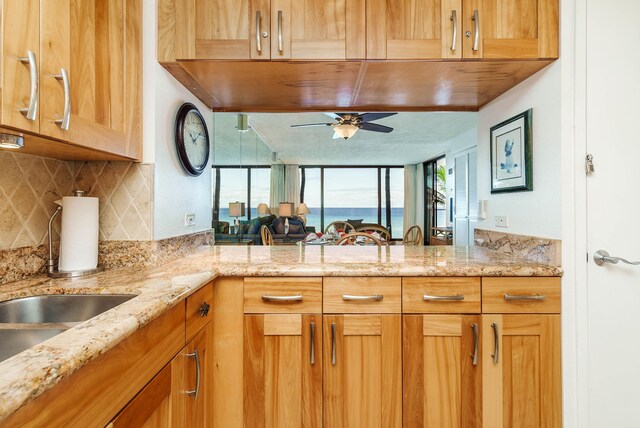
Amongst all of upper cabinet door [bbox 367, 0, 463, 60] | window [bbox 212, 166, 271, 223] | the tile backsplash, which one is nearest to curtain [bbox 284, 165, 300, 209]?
window [bbox 212, 166, 271, 223]

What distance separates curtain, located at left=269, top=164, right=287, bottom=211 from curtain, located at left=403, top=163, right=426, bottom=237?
3507mm

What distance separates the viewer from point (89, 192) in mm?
1427

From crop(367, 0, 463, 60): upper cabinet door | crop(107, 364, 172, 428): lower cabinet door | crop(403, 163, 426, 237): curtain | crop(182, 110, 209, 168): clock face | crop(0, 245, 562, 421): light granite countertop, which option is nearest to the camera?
crop(0, 245, 562, 421): light granite countertop

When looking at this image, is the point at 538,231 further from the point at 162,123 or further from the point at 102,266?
the point at 102,266

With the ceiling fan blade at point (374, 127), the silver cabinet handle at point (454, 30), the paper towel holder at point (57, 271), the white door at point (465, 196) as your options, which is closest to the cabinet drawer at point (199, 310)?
the paper towel holder at point (57, 271)

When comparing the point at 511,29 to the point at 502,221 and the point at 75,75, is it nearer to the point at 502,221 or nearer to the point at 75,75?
the point at 502,221

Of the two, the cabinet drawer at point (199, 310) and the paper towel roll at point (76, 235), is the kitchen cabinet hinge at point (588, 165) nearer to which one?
the cabinet drawer at point (199, 310)

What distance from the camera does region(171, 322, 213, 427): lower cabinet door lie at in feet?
3.34

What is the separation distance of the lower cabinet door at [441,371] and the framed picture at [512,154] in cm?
78

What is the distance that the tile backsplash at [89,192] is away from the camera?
116 centimetres

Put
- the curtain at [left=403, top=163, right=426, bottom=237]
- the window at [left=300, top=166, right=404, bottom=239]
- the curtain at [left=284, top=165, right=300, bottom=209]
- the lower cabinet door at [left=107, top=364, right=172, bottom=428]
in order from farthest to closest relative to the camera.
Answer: the window at [left=300, top=166, right=404, bottom=239], the curtain at [left=284, top=165, right=300, bottom=209], the curtain at [left=403, top=163, right=426, bottom=237], the lower cabinet door at [left=107, top=364, right=172, bottom=428]

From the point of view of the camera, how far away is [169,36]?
1.42 metres

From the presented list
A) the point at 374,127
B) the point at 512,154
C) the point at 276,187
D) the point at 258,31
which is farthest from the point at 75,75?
the point at 276,187

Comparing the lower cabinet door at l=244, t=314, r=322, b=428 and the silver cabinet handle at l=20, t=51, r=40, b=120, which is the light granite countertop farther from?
the silver cabinet handle at l=20, t=51, r=40, b=120
